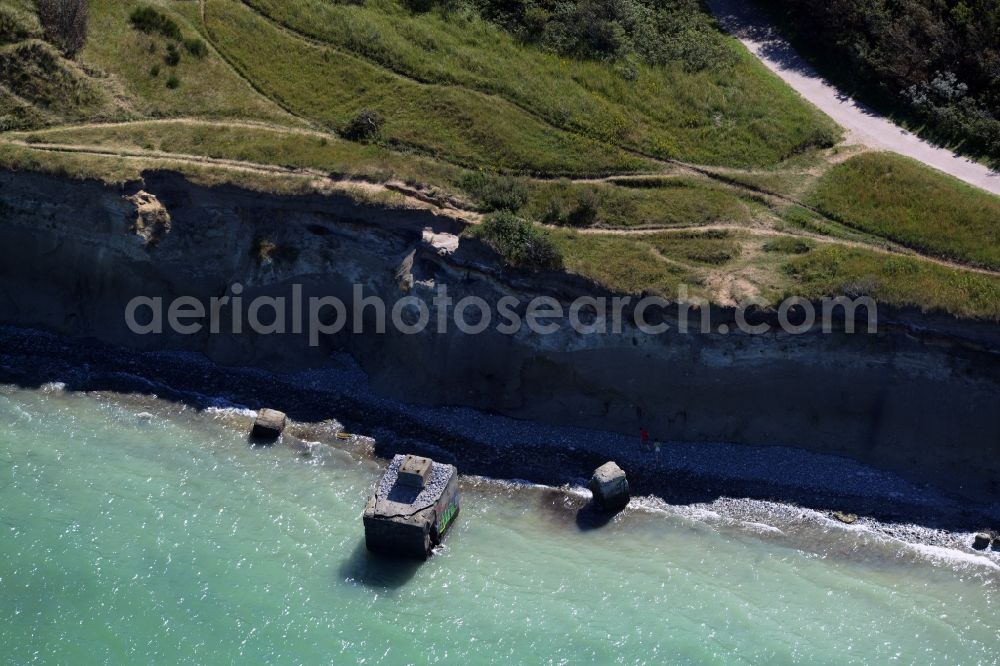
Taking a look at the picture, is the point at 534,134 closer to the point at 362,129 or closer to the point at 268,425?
the point at 362,129

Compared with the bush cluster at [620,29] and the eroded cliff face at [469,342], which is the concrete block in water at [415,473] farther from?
the bush cluster at [620,29]

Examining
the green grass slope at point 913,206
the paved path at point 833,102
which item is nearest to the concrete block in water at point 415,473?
the green grass slope at point 913,206

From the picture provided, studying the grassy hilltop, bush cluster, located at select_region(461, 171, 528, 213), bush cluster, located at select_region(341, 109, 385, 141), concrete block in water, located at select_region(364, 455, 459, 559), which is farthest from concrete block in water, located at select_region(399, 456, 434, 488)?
bush cluster, located at select_region(341, 109, 385, 141)

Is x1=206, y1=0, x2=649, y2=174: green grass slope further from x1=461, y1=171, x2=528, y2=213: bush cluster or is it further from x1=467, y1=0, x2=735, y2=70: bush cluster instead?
x1=467, y1=0, x2=735, y2=70: bush cluster

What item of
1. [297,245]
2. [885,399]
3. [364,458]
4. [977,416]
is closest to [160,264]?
[297,245]

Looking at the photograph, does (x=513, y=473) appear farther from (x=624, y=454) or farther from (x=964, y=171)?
(x=964, y=171)

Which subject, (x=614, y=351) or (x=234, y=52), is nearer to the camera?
(x=614, y=351)

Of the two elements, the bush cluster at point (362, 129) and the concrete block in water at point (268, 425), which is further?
the bush cluster at point (362, 129)
